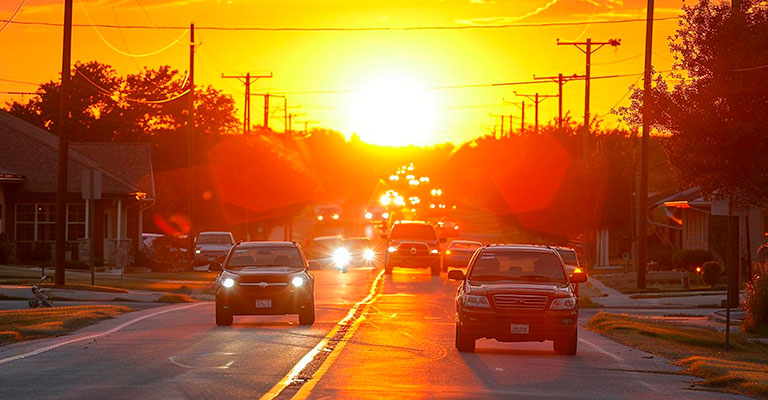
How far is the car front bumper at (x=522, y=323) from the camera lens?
18844 mm

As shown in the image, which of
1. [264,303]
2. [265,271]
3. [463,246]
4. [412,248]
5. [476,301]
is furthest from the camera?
[463,246]

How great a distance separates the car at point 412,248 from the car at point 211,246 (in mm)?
11542

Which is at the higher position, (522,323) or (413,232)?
(413,232)

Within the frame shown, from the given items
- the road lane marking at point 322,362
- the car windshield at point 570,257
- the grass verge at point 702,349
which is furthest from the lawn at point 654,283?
the road lane marking at point 322,362

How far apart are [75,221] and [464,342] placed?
1483 inches

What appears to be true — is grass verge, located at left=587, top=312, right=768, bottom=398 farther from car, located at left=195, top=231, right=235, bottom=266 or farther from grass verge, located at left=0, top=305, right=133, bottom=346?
car, located at left=195, top=231, right=235, bottom=266

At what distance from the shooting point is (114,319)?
26.8 m

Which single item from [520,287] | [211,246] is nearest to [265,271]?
[520,287]

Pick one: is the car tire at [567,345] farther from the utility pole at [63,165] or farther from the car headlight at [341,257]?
the car headlight at [341,257]

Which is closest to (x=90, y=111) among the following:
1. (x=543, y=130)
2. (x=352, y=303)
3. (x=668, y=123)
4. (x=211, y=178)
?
(x=211, y=178)

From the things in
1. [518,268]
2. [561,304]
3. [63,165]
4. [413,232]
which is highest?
[63,165]

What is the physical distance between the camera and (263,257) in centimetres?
2539

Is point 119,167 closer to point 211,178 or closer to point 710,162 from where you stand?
point 211,178

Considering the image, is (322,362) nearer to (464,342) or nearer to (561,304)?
(464,342)
